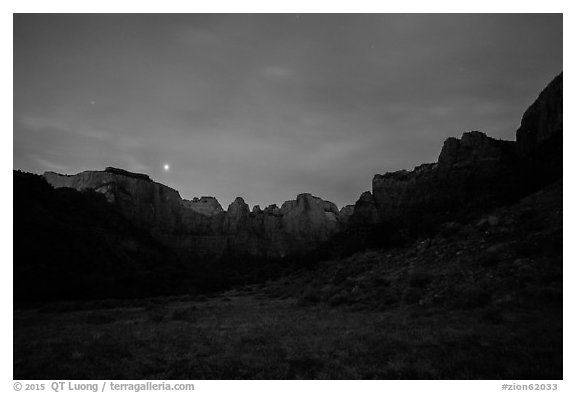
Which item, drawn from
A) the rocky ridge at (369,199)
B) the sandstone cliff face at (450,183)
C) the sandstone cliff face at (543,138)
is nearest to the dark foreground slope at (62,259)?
the rocky ridge at (369,199)

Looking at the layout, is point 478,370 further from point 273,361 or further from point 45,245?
point 45,245

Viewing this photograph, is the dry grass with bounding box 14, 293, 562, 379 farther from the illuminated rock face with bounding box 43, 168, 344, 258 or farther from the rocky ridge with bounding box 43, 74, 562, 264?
the illuminated rock face with bounding box 43, 168, 344, 258

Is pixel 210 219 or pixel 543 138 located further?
pixel 210 219

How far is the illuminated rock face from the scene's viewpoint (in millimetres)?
110625

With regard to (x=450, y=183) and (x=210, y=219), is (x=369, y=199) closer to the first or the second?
(x=450, y=183)

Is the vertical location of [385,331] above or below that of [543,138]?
below

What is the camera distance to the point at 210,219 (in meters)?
134

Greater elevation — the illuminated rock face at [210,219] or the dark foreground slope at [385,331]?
the illuminated rock face at [210,219]

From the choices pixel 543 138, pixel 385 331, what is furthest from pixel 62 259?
pixel 543 138

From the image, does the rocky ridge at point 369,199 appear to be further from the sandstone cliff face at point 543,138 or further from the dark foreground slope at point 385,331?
the dark foreground slope at point 385,331

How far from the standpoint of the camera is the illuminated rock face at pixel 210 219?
4355 inches

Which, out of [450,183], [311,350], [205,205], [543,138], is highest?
[205,205]
